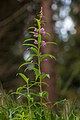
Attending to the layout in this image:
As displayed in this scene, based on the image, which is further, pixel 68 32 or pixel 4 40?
pixel 68 32

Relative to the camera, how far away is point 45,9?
477 cm

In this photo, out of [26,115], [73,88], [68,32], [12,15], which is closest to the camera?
[26,115]

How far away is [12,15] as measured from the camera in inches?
256

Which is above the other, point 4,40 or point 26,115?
point 4,40

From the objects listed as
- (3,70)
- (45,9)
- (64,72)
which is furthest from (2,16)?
(64,72)

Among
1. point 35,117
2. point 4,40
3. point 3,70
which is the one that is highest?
point 4,40

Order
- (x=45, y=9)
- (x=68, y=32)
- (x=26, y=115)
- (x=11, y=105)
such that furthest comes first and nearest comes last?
(x=68, y=32) → (x=45, y=9) → (x=11, y=105) → (x=26, y=115)

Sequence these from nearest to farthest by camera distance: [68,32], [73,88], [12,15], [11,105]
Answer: [11,105]
[12,15]
[68,32]
[73,88]

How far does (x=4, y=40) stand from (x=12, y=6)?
62 centimetres

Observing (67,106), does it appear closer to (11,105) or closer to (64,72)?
(11,105)

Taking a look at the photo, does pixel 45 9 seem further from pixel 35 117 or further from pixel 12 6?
pixel 35 117

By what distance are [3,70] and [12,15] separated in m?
0.97

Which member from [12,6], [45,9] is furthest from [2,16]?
[45,9]

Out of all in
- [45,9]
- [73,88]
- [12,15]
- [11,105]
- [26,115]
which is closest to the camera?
[26,115]
